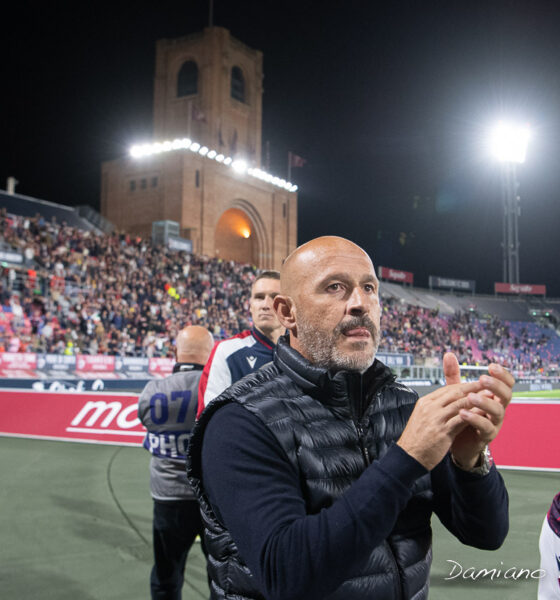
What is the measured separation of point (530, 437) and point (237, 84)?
153 feet

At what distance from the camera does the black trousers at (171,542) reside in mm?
3385

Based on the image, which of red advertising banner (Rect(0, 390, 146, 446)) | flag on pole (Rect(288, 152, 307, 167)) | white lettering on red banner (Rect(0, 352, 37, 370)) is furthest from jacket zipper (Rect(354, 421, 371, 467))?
flag on pole (Rect(288, 152, 307, 167))

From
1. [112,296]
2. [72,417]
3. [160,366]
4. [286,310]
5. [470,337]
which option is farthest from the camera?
[470,337]

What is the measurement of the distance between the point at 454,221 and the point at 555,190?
40.6ft

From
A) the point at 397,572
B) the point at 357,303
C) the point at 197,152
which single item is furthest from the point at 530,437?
the point at 197,152

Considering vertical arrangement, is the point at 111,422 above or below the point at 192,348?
below

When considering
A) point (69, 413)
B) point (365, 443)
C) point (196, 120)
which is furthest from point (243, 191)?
point (365, 443)

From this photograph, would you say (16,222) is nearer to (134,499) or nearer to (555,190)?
(134,499)

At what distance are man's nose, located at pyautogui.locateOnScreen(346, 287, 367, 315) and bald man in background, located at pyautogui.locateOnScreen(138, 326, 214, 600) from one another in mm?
2320

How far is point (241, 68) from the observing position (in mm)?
48562

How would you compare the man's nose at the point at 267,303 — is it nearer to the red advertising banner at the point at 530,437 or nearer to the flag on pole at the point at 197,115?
the red advertising banner at the point at 530,437

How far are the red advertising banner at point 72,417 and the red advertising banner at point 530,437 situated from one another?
5.87 meters

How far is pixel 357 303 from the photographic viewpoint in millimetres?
1720
